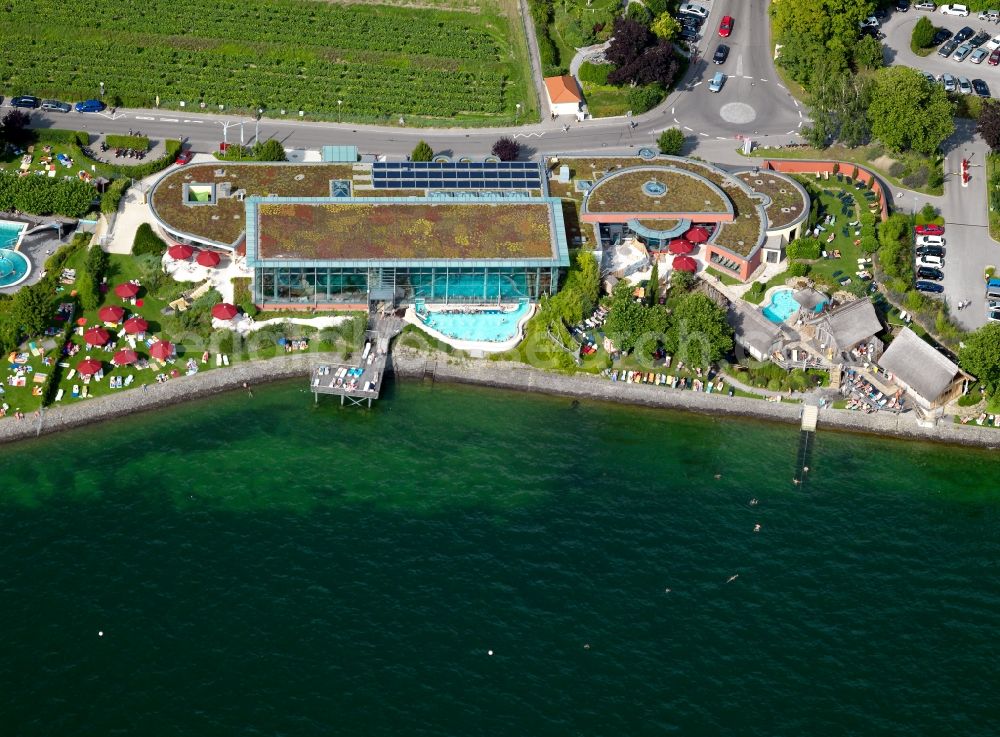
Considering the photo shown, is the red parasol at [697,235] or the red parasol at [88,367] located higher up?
the red parasol at [697,235]

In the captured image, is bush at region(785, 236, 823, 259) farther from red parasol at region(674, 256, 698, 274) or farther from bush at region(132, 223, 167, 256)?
bush at region(132, 223, 167, 256)

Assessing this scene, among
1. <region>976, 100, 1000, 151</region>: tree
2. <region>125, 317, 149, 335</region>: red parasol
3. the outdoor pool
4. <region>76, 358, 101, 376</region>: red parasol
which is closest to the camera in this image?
<region>76, 358, 101, 376</region>: red parasol

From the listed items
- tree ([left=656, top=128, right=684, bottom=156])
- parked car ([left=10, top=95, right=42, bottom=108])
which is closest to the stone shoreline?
tree ([left=656, top=128, right=684, bottom=156])

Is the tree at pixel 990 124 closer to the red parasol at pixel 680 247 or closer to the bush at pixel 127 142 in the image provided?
the red parasol at pixel 680 247

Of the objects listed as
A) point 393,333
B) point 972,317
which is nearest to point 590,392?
point 393,333

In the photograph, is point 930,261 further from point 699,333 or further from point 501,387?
point 501,387

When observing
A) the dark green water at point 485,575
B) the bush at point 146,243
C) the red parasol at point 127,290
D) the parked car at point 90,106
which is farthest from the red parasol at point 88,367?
the parked car at point 90,106
